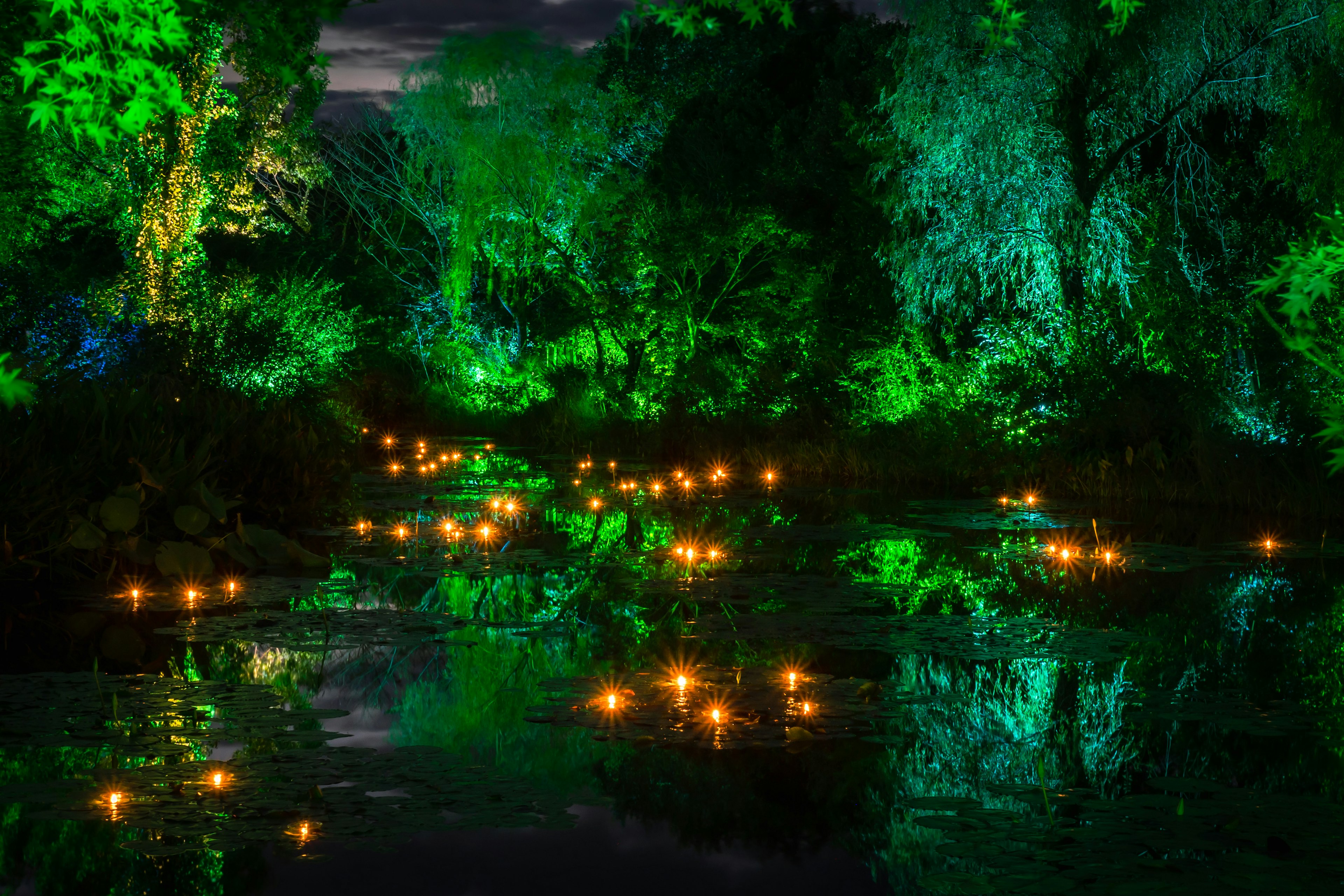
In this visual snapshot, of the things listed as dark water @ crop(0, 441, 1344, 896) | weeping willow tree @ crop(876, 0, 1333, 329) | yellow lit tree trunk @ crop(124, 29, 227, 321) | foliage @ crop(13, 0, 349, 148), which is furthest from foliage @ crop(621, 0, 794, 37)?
yellow lit tree trunk @ crop(124, 29, 227, 321)

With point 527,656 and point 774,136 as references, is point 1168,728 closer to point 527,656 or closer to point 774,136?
point 527,656

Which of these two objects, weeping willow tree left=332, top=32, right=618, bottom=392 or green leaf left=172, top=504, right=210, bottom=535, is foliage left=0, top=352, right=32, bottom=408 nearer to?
green leaf left=172, top=504, right=210, bottom=535

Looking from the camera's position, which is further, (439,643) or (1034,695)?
(439,643)

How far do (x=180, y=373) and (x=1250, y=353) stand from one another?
1439 cm

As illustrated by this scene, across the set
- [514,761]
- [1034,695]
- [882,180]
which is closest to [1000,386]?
[882,180]

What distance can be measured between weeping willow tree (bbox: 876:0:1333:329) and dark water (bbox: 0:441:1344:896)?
8.24 m

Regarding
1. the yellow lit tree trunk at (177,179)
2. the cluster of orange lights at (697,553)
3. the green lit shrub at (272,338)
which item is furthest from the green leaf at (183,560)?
the yellow lit tree trunk at (177,179)

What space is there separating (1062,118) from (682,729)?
50.3ft

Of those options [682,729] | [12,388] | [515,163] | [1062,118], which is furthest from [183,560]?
[515,163]

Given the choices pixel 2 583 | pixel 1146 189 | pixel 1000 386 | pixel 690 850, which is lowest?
pixel 690 850

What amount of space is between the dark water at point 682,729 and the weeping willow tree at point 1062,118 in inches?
324

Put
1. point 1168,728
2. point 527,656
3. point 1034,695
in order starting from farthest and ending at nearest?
point 527,656, point 1034,695, point 1168,728

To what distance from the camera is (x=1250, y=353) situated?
17.8m

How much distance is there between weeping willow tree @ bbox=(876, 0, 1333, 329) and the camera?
59.2 feet
